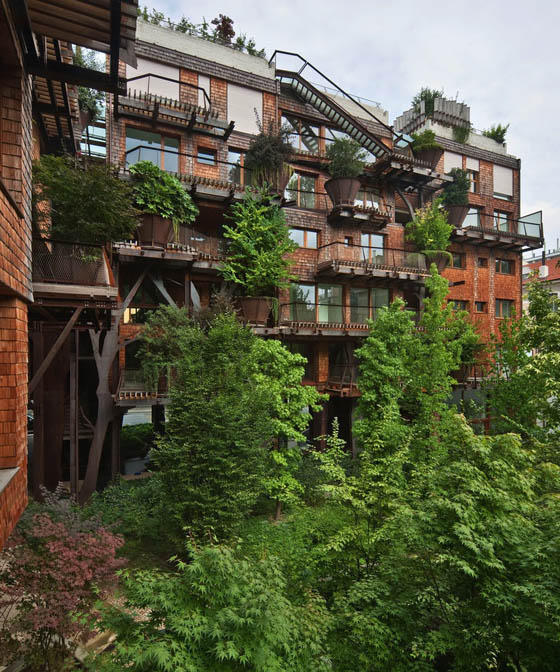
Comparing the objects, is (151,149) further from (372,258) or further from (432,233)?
(432,233)

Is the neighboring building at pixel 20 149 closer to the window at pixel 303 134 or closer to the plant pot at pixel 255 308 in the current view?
the plant pot at pixel 255 308

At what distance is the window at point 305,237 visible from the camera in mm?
19089

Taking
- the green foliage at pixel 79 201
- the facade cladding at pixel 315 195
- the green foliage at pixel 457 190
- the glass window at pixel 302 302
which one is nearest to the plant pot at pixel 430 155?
the facade cladding at pixel 315 195

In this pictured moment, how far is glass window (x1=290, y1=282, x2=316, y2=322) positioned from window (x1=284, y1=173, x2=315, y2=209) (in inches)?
169

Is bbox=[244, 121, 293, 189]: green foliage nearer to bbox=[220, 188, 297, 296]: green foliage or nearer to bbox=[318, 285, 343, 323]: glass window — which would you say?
bbox=[220, 188, 297, 296]: green foliage

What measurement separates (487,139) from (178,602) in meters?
30.8

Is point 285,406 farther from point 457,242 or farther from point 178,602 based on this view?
point 457,242

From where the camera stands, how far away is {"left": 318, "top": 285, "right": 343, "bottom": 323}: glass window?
18656 mm

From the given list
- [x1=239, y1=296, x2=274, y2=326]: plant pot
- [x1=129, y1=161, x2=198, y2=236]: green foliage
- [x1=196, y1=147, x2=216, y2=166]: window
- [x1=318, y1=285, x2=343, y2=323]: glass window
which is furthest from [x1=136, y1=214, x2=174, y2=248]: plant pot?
[x1=318, y1=285, x2=343, y2=323]: glass window

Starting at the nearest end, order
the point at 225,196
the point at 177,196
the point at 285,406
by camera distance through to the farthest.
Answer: the point at 285,406 → the point at 177,196 → the point at 225,196

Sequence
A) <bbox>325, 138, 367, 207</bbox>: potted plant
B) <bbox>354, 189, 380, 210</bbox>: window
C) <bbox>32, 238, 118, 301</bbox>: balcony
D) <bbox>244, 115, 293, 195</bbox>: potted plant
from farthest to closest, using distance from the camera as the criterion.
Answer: <bbox>354, 189, 380, 210</bbox>: window < <bbox>325, 138, 367, 207</bbox>: potted plant < <bbox>244, 115, 293, 195</bbox>: potted plant < <bbox>32, 238, 118, 301</bbox>: balcony

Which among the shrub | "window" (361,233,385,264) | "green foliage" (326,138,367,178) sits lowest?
the shrub

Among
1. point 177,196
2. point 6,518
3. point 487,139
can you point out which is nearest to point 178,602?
point 6,518

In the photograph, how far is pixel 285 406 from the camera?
13.1 meters
